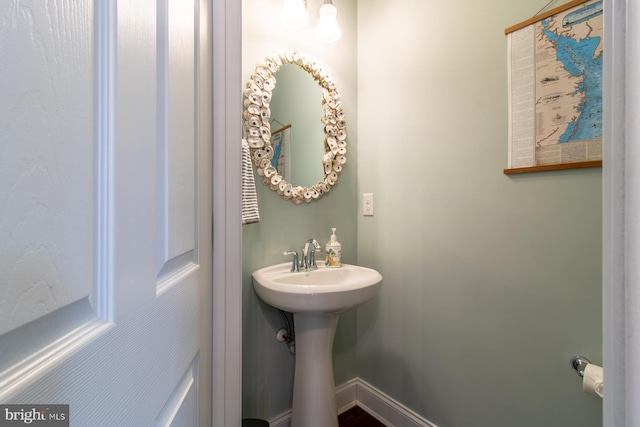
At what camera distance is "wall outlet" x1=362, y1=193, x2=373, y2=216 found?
1.64 m

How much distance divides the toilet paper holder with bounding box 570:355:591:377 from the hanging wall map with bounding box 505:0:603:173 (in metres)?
0.64

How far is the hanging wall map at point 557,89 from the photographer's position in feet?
2.94

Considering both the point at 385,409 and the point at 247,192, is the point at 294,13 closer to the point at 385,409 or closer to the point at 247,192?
the point at 247,192

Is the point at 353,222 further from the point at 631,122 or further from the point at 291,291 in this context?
the point at 631,122

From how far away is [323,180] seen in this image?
1.56 metres

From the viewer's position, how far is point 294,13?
4.34ft

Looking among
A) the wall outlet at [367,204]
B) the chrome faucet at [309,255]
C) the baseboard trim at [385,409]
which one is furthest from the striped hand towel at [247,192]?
the baseboard trim at [385,409]

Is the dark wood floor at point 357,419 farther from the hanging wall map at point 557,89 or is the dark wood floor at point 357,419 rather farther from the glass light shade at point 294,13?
the glass light shade at point 294,13

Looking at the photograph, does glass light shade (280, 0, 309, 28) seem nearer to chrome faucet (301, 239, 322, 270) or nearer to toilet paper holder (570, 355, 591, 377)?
chrome faucet (301, 239, 322, 270)

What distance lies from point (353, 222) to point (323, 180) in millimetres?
338

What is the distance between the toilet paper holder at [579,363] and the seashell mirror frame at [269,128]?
3.97 ft

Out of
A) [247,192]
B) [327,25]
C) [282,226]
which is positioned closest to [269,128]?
[247,192]

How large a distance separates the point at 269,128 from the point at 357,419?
1.65m

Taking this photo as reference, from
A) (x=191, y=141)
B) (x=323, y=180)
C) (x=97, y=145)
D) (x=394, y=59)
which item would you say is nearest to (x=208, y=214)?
(x=191, y=141)
